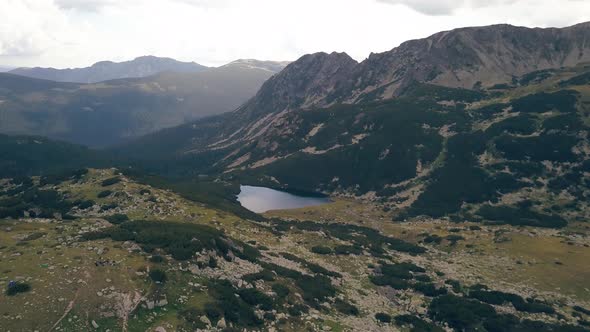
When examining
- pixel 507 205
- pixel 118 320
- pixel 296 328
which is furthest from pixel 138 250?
pixel 507 205

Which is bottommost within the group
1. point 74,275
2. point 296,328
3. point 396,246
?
point 396,246

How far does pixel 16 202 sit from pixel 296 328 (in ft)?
221

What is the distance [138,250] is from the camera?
191ft

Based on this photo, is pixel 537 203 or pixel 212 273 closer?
pixel 212 273

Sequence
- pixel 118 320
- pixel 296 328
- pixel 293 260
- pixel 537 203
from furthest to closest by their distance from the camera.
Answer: pixel 537 203 < pixel 293 260 < pixel 296 328 < pixel 118 320

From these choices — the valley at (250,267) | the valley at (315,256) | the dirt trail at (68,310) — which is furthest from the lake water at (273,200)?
the dirt trail at (68,310)

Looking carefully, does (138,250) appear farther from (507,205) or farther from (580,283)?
(507,205)

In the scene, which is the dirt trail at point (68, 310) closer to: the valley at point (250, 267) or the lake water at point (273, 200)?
the valley at point (250, 267)

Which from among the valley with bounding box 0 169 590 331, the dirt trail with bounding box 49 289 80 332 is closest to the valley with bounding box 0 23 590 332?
the dirt trail with bounding box 49 289 80 332

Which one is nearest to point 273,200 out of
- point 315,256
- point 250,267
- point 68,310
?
point 315,256

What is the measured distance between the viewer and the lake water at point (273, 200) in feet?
556

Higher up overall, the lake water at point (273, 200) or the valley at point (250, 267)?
the valley at point (250, 267)

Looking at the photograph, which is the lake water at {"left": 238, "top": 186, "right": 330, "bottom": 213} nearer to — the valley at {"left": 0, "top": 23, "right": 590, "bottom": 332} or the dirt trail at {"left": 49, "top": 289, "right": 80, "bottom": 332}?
the valley at {"left": 0, "top": 23, "right": 590, "bottom": 332}

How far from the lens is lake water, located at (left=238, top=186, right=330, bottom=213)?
16950cm
